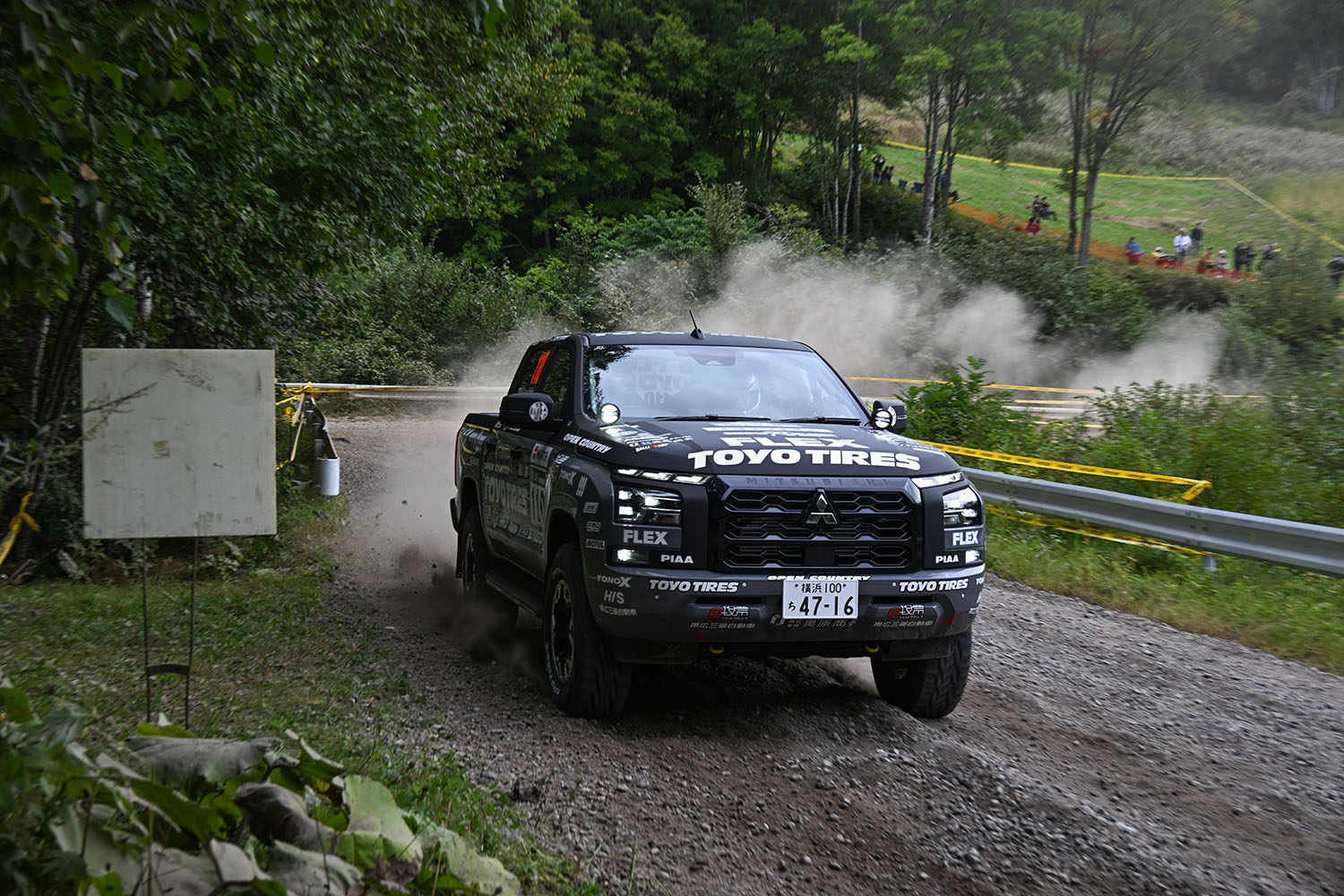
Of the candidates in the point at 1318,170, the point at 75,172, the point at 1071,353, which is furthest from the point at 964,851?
the point at 1318,170

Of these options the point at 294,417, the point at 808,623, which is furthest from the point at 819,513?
the point at 294,417

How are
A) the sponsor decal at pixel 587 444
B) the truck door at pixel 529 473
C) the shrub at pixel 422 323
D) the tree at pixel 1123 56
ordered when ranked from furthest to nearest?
1. the tree at pixel 1123 56
2. the shrub at pixel 422 323
3. the truck door at pixel 529 473
4. the sponsor decal at pixel 587 444

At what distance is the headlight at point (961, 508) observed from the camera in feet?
18.7

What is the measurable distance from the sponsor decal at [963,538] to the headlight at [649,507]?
1393mm

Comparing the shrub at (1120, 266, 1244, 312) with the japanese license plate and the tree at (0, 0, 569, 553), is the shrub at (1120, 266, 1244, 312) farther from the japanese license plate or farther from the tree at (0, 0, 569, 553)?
the japanese license plate

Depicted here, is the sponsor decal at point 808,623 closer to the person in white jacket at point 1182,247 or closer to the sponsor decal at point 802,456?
the sponsor decal at point 802,456

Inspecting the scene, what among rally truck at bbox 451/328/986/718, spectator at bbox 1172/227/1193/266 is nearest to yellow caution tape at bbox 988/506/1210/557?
rally truck at bbox 451/328/986/718

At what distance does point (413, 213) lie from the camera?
36.9ft

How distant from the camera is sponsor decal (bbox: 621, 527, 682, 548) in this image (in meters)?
5.38

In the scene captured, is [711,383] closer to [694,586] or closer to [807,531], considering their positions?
[807,531]

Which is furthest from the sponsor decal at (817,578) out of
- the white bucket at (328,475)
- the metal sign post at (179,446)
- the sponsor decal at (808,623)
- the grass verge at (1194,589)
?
the white bucket at (328,475)

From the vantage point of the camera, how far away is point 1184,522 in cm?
973

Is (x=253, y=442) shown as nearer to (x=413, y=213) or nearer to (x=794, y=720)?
(x=794, y=720)

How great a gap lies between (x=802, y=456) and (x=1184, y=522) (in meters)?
5.64
